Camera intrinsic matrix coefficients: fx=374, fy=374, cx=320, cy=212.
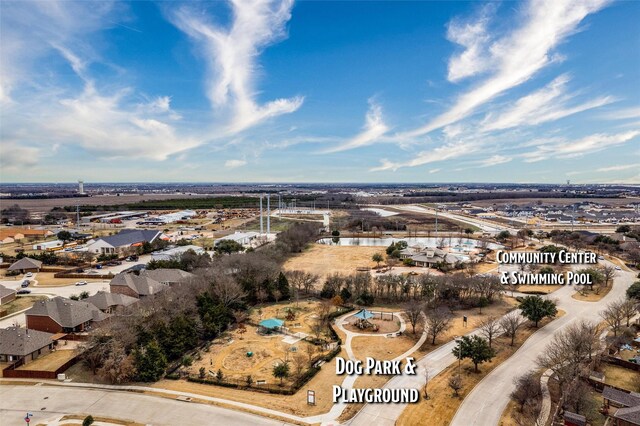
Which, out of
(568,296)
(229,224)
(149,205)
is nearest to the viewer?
(568,296)

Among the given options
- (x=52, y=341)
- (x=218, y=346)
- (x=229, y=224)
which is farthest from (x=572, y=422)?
(x=229, y=224)

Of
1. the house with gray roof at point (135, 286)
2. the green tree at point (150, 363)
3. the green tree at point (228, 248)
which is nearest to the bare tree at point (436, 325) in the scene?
the green tree at point (150, 363)

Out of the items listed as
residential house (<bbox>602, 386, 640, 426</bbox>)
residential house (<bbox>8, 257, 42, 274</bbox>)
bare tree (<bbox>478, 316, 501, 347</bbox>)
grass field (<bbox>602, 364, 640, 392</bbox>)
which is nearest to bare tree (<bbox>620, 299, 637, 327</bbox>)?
grass field (<bbox>602, 364, 640, 392</bbox>)

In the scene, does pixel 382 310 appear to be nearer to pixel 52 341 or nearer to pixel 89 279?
pixel 52 341

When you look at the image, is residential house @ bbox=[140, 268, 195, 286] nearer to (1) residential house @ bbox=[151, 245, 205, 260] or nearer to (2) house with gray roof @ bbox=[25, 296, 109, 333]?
(1) residential house @ bbox=[151, 245, 205, 260]

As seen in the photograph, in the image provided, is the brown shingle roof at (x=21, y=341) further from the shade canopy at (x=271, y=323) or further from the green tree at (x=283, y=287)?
the green tree at (x=283, y=287)

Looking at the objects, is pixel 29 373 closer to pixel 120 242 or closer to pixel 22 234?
pixel 120 242

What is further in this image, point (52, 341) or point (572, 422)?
point (52, 341)
